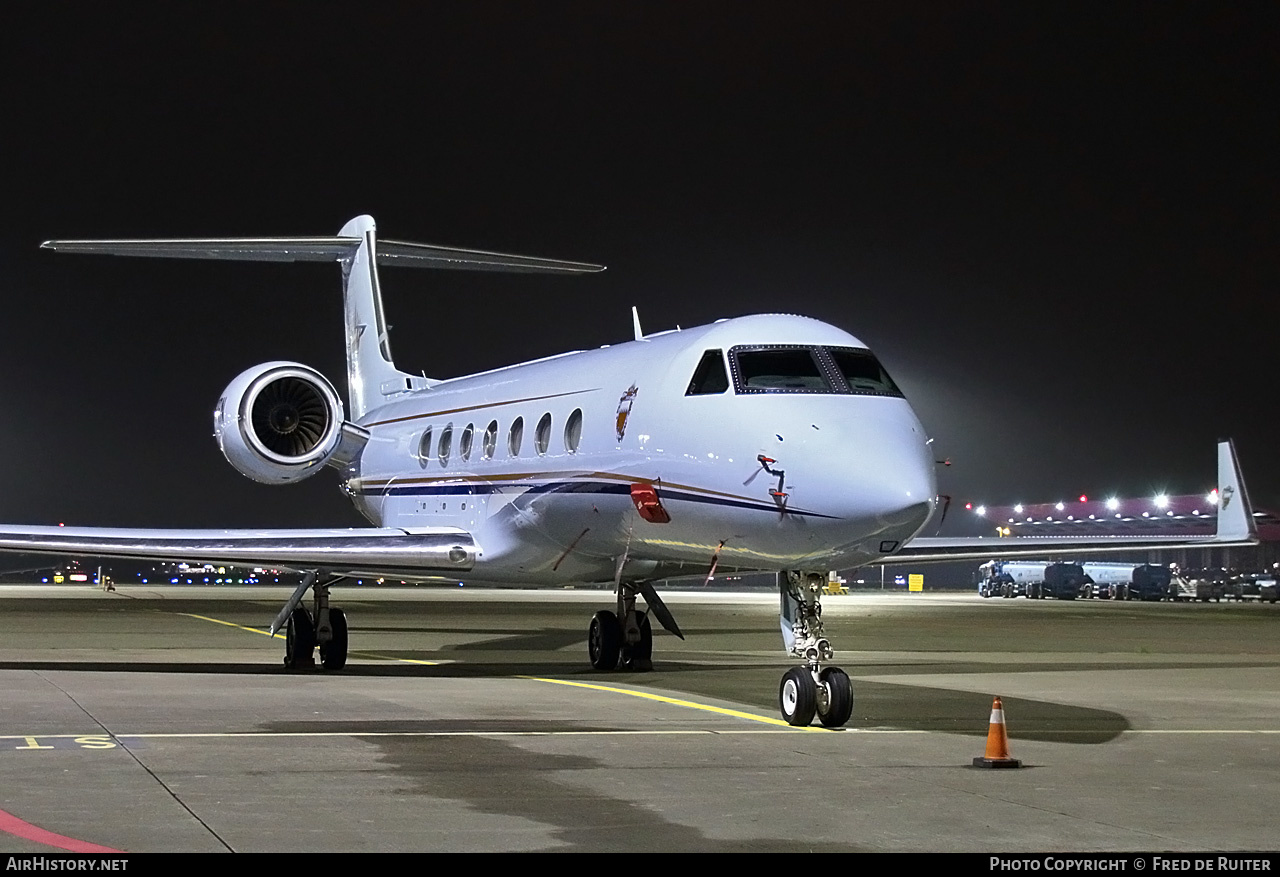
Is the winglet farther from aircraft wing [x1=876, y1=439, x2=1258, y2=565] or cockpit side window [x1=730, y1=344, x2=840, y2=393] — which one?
cockpit side window [x1=730, y1=344, x2=840, y2=393]

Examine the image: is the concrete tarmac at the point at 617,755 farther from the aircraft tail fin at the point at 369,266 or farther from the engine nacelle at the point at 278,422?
the aircraft tail fin at the point at 369,266

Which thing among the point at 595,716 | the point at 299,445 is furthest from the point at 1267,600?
the point at 595,716

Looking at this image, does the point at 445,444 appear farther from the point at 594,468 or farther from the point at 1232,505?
the point at 1232,505

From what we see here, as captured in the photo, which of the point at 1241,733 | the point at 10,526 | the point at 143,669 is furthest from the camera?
the point at 143,669

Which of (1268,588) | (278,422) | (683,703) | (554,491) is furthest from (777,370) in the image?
(1268,588)

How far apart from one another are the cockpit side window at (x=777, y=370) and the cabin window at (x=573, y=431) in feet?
9.66

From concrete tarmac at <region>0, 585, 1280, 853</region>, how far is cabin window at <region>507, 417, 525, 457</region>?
258cm

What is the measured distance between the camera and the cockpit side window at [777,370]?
1386cm

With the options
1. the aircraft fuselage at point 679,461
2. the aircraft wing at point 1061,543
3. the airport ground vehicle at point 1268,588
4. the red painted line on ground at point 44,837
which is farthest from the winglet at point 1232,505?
the airport ground vehicle at point 1268,588

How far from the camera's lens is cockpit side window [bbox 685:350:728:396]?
14.4 meters

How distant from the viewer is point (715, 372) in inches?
574

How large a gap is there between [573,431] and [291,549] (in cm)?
376
